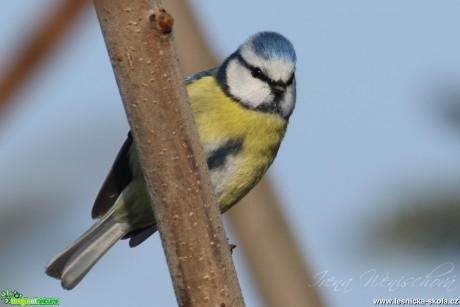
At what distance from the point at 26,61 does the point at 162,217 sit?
709 mm

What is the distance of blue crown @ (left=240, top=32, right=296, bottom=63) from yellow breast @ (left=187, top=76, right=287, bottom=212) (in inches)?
8.6

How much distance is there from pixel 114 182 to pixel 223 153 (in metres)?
0.47

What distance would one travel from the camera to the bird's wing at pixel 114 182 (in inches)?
91.7

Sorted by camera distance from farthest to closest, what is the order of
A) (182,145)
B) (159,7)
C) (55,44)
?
1. (182,145)
2. (159,7)
3. (55,44)

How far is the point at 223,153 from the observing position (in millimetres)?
2148

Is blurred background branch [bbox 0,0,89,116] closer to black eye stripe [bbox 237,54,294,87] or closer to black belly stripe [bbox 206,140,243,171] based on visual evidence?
black belly stripe [bbox 206,140,243,171]

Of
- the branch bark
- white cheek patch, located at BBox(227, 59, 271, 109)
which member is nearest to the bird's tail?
white cheek patch, located at BBox(227, 59, 271, 109)

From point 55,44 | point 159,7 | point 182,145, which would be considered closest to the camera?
point 55,44

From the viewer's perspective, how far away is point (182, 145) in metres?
1.06

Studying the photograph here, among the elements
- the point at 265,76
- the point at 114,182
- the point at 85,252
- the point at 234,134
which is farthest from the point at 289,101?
the point at 85,252

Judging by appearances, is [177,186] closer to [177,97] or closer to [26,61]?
[177,97]

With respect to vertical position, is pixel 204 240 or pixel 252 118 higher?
pixel 252 118

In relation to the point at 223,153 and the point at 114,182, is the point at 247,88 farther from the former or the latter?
the point at 114,182

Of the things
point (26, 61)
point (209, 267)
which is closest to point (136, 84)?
point (209, 267)
